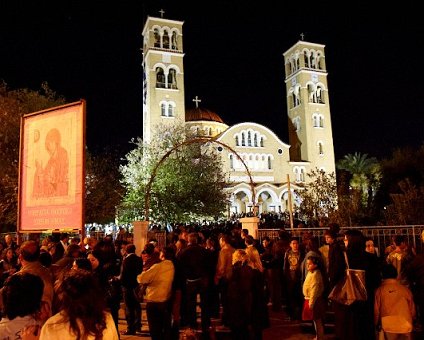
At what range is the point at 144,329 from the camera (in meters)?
8.79

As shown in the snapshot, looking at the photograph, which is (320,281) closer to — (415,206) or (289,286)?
(289,286)

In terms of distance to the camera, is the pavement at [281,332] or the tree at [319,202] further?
the tree at [319,202]

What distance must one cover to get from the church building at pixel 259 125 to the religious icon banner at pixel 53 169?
1398 inches

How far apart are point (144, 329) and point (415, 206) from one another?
644 inches

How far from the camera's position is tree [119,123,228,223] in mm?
31016

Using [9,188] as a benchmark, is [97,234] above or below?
below

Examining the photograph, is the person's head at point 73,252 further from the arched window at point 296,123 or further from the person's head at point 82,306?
the arched window at point 296,123

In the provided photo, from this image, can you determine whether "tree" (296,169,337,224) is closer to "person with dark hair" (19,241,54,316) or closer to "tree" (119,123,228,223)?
"tree" (119,123,228,223)

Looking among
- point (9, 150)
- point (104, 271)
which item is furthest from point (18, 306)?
point (9, 150)

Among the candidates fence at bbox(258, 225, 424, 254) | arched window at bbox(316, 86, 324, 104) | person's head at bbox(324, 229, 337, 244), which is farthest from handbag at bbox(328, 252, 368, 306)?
arched window at bbox(316, 86, 324, 104)

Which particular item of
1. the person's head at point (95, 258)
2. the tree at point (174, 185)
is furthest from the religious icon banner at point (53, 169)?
the tree at point (174, 185)

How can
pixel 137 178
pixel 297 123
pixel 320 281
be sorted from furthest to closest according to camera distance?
pixel 297 123
pixel 137 178
pixel 320 281

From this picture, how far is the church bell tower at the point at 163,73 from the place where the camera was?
4750cm

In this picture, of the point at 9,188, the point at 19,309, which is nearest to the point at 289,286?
the point at 19,309
